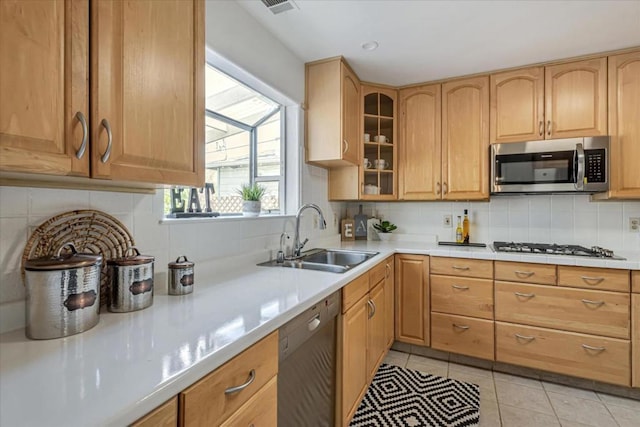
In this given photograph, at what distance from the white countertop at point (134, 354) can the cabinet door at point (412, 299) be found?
1.40 metres

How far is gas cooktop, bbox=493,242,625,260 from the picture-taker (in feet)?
6.79

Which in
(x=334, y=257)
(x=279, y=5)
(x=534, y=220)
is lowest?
(x=334, y=257)

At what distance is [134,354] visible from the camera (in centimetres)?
70

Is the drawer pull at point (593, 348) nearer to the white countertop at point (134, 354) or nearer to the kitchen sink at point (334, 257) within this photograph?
the kitchen sink at point (334, 257)

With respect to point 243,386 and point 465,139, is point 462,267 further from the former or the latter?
point 243,386

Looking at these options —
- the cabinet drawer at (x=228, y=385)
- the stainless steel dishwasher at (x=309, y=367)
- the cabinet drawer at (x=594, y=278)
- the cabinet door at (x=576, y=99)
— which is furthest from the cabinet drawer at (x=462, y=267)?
the cabinet drawer at (x=228, y=385)

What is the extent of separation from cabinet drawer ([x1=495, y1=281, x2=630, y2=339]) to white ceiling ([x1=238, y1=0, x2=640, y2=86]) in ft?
5.41

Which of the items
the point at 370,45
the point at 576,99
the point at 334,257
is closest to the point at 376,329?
the point at 334,257

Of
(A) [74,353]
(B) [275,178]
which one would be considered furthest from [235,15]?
(A) [74,353]

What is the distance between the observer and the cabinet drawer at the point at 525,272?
2.07 meters

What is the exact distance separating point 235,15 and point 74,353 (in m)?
1.68

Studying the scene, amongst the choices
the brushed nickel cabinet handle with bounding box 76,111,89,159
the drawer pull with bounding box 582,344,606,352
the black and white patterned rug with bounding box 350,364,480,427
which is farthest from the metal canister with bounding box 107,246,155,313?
the drawer pull with bounding box 582,344,606,352

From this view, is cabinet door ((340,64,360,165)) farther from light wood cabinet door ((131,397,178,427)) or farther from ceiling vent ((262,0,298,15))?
light wood cabinet door ((131,397,178,427))

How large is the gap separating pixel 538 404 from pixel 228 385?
206cm
